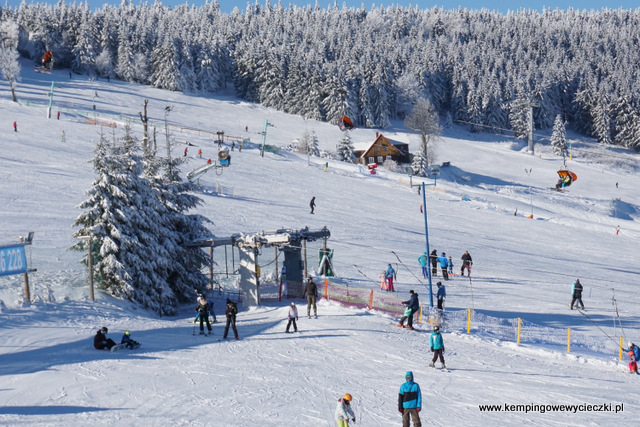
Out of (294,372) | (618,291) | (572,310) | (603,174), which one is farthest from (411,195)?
(603,174)

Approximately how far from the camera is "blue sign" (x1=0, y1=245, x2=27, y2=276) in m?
18.0

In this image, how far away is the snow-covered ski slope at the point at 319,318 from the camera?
12.0 metres

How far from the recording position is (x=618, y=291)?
28.5m

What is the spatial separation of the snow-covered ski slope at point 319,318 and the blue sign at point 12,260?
0.70 m

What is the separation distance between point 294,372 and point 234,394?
198 centimetres

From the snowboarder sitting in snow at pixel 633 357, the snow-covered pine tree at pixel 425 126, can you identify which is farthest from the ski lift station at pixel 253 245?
the snow-covered pine tree at pixel 425 126

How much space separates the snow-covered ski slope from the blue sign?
0.70 meters

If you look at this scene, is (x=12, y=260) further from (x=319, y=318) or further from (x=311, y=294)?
(x=319, y=318)

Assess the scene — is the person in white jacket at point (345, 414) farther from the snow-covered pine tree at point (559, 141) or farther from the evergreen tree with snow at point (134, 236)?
the snow-covered pine tree at point (559, 141)

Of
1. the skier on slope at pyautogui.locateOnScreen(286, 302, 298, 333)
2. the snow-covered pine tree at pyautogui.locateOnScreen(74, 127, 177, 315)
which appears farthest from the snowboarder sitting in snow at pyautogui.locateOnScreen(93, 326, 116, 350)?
the snow-covered pine tree at pyautogui.locateOnScreen(74, 127, 177, 315)

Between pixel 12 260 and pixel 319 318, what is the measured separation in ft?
30.0

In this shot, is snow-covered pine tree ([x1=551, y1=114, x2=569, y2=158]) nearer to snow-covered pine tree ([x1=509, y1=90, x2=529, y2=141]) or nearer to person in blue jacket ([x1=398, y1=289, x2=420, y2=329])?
snow-covered pine tree ([x1=509, y1=90, x2=529, y2=141])

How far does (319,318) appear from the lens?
1964cm

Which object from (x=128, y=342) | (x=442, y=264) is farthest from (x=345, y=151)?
(x=128, y=342)
